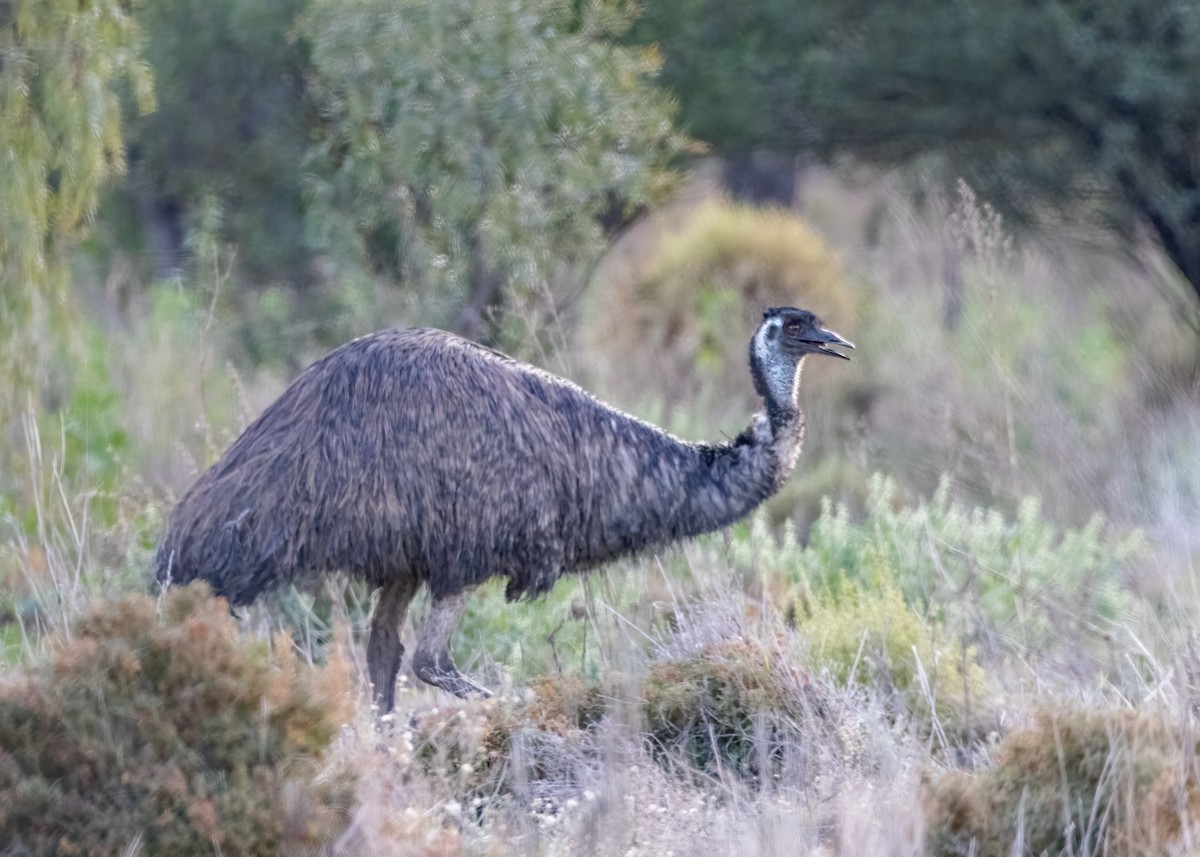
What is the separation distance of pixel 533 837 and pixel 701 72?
26.6 feet

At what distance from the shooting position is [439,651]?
6016 mm

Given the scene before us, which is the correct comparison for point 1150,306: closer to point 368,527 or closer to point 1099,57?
point 1099,57

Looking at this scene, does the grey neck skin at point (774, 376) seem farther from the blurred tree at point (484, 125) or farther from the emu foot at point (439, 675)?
the blurred tree at point (484, 125)

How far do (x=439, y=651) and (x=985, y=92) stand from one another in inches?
271

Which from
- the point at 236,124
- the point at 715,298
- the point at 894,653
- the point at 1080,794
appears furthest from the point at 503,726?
the point at 715,298

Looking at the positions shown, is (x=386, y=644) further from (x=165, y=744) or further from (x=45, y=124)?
(x=165, y=744)

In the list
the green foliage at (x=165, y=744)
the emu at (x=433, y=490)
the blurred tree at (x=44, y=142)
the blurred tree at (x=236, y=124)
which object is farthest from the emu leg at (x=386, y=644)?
the blurred tree at (x=236, y=124)

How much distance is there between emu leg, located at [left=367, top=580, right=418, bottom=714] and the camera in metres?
6.13

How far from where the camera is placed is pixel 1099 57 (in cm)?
1106

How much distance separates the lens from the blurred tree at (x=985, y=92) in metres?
11.1

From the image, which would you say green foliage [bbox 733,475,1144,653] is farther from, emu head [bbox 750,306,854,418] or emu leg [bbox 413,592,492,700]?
emu leg [bbox 413,592,492,700]

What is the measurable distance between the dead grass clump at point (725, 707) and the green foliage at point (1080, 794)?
105 cm

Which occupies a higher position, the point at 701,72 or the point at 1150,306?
the point at 701,72

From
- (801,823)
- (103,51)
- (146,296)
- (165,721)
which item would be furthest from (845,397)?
(165,721)
